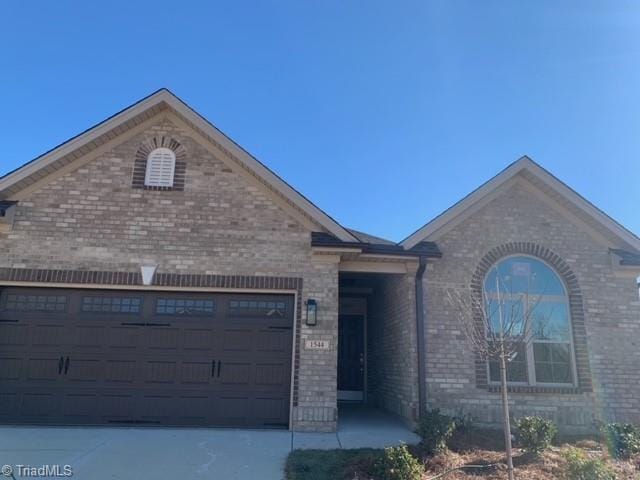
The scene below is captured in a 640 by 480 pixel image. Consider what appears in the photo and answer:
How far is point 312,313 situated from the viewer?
9.40 m

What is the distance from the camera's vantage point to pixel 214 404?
9.19 metres

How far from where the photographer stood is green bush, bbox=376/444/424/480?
5852mm

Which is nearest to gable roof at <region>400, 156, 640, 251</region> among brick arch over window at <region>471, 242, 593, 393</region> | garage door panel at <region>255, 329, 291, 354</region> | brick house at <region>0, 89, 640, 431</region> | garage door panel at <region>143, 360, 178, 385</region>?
brick house at <region>0, 89, 640, 431</region>

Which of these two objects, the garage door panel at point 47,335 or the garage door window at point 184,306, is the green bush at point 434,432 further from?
the garage door panel at point 47,335

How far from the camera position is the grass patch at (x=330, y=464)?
20.3 ft

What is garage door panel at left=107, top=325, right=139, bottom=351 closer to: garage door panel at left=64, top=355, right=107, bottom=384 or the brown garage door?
the brown garage door

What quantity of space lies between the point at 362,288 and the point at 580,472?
7899 mm

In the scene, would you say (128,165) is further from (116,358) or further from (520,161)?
(520,161)

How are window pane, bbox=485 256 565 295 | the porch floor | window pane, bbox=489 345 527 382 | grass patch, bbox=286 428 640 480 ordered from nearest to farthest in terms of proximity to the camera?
grass patch, bbox=286 428 640 480, the porch floor, window pane, bbox=489 345 527 382, window pane, bbox=485 256 565 295

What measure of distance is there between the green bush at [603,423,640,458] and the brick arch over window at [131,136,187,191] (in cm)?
891

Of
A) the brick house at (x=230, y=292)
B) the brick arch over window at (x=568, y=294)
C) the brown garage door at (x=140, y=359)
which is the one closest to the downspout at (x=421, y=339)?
the brick house at (x=230, y=292)

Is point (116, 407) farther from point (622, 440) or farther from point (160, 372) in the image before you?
point (622, 440)

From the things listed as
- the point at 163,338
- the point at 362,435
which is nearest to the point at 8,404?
the point at 163,338

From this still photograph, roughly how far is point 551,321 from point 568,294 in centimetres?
71
